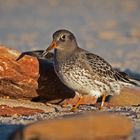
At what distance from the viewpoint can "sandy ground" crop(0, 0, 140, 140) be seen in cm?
1917

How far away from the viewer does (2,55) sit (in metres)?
10.7

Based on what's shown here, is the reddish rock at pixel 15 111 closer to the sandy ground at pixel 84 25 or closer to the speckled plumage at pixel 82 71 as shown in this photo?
the sandy ground at pixel 84 25

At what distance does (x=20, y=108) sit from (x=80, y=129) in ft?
12.3

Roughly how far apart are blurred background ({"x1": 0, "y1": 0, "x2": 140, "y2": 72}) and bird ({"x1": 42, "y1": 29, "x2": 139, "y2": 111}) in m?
4.64

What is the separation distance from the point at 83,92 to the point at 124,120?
351 cm

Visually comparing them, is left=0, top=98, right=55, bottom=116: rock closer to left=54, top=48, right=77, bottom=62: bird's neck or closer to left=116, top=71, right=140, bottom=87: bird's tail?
left=54, top=48, right=77, bottom=62: bird's neck

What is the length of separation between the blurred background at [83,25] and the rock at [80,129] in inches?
337

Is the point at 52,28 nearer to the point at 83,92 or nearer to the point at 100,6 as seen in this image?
the point at 100,6

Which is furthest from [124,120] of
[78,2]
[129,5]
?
[78,2]

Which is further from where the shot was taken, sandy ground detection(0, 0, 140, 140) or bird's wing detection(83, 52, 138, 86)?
sandy ground detection(0, 0, 140, 140)

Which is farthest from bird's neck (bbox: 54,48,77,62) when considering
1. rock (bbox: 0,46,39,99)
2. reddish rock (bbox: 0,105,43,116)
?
reddish rock (bbox: 0,105,43,116)

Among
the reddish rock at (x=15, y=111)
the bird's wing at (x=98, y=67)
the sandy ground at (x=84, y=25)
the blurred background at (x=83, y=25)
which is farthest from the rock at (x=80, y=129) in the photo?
the blurred background at (x=83, y=25)

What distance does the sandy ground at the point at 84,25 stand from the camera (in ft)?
62.9

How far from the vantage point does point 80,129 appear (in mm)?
6840
